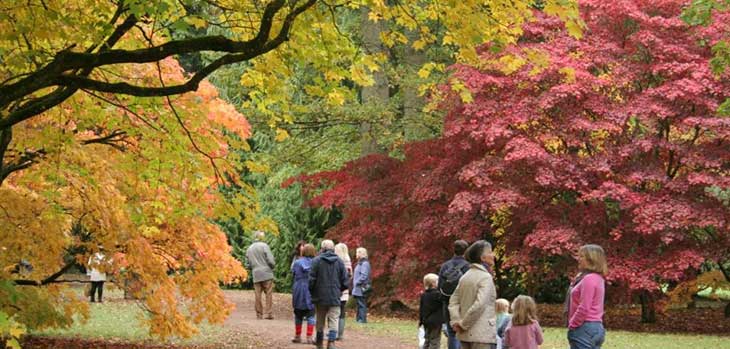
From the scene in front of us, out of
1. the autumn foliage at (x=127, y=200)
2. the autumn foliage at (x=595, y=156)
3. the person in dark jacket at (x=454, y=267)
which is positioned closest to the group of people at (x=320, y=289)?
the autumn foliage at (x=127, y=200)

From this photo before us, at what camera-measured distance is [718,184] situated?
1886 cm

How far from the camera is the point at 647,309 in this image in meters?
22.5

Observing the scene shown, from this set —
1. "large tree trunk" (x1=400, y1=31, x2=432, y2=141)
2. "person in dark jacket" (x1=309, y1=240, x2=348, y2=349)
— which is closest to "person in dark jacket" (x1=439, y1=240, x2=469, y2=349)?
"person in dark jacket" (x1=309, y1=240, x2=348, y2=349)

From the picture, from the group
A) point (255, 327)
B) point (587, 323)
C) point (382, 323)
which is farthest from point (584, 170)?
point (587, 323)

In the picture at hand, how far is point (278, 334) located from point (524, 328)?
925 cm

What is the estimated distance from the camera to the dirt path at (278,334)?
52.2ft

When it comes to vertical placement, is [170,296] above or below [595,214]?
below

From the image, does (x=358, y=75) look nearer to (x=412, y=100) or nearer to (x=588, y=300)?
(x=588, y=300)

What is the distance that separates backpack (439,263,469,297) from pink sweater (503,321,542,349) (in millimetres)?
1700

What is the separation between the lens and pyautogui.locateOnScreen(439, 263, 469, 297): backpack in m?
10.8

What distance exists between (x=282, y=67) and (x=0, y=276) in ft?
14.0

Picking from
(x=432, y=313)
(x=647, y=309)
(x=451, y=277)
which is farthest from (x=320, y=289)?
(x=647, y=309)

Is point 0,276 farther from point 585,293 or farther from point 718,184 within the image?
point 718,184

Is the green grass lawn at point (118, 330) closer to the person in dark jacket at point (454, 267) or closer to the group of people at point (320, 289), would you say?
the group of people at point (320, 289)
